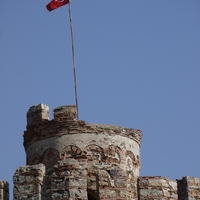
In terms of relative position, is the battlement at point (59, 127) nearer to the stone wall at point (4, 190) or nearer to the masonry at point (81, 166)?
the masonry at point (81, 166)

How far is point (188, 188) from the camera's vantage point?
1180 inches

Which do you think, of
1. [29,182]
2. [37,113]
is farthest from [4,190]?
[37,113]

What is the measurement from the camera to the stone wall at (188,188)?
98.2 ft

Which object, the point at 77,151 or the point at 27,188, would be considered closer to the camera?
the point at 27,188

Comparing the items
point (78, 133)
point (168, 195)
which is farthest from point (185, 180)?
point (78, 133)

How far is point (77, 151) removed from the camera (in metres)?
31.1

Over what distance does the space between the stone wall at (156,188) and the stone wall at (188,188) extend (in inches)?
21.3

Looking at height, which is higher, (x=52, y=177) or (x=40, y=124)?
(x=40, y=124)

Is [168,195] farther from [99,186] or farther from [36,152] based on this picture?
[36,152]

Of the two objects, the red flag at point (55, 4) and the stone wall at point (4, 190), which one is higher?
the red flag at point (55, 4)

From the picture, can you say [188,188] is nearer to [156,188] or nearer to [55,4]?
[156,188]

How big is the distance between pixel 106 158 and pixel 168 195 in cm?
246

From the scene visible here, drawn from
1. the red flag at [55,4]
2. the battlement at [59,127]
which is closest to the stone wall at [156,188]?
the battlement at [59,127]

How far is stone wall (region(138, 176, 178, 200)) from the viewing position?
95.2 feet
